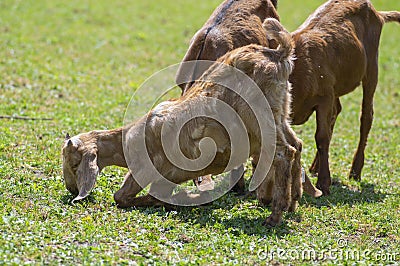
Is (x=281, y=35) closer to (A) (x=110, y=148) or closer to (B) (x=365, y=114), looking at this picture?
(A) (x=110, y=148)

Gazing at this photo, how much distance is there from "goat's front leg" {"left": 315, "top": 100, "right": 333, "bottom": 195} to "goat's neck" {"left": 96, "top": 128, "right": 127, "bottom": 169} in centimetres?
244

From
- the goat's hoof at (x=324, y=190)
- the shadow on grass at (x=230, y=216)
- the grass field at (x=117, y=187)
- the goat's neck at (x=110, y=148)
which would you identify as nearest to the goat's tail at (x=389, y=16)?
the grass field at (x=117, y=187)

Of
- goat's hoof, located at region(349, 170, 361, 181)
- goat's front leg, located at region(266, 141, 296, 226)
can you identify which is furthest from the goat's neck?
goat's hoof, located at region(349, 170, 361, 181)

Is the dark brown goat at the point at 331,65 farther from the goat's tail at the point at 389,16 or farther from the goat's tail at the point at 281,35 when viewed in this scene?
the goat's tail at the point at 281,35

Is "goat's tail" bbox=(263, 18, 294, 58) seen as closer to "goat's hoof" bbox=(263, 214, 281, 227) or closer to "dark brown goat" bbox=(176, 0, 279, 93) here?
"dark brown goat" bbox=(176, 0, 279, 93)

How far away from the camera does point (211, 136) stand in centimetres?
707

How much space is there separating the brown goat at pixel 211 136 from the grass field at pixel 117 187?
26 cm

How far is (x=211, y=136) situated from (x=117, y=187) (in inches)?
55.2

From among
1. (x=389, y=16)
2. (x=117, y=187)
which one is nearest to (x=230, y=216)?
(x=117, y=187)

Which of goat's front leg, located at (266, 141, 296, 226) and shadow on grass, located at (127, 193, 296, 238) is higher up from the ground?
goat's front leg, located at (266, 141, 296, 226)

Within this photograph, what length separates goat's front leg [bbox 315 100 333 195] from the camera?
8.30m

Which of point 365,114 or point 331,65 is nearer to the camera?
point 331,65

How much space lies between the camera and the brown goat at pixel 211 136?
6852mm

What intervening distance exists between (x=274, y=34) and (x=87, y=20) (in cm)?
1297
